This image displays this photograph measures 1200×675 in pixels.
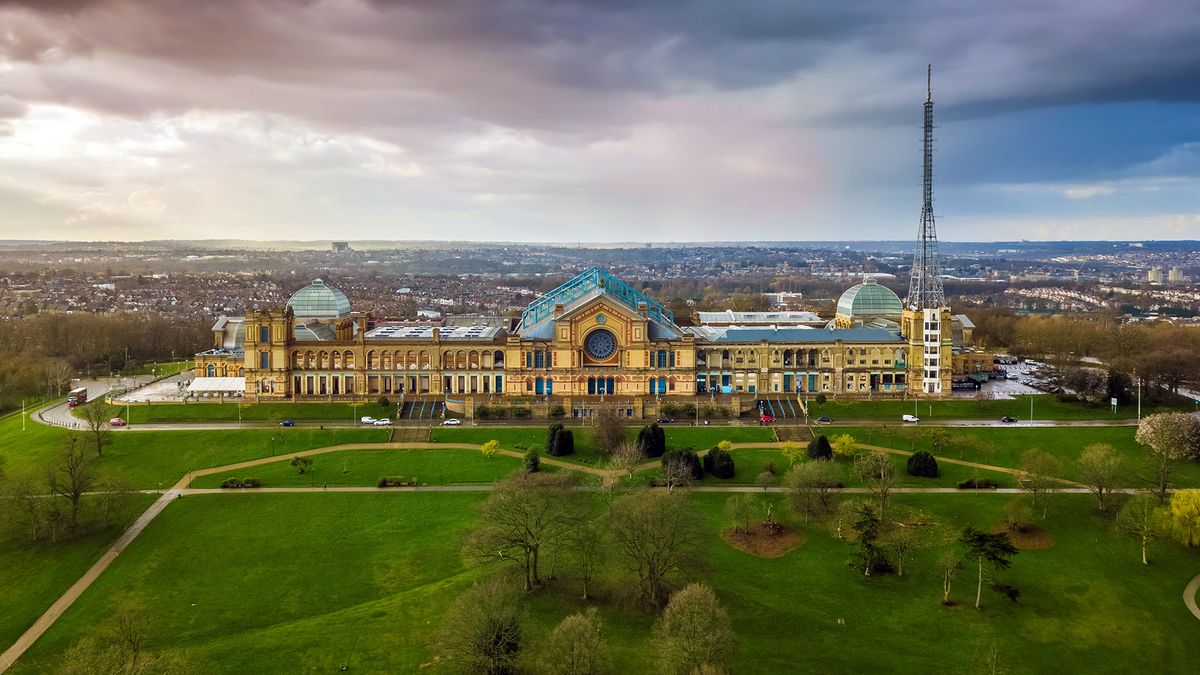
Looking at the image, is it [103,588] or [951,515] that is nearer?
[103,588]

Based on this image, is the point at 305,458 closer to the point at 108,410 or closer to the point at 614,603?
the point at 108,410

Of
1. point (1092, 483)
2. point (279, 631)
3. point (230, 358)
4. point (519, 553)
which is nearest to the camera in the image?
point (279, 631)

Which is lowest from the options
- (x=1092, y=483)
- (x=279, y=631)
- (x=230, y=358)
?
(x=279, y=631)

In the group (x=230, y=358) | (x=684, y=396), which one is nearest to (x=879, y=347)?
(x=684, y=396)

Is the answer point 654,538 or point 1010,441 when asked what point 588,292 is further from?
point 654,538

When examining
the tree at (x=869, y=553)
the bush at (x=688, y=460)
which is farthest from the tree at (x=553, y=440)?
the tree at (x=869, y=553)

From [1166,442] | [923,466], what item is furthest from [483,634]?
[1166,442]
